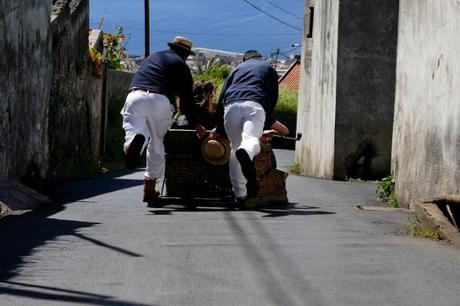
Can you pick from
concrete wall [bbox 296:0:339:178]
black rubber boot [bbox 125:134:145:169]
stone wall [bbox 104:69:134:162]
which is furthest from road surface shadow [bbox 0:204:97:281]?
stone wall [bbox 104:69:134:162]

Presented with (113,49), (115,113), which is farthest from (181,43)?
(113,49)

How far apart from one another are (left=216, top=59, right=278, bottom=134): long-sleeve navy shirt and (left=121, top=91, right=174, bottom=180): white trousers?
65 cm

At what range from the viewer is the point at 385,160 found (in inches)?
660

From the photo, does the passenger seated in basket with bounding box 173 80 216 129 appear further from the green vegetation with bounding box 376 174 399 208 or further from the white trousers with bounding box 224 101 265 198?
the green vegetation with bounding box 376 174 399 208

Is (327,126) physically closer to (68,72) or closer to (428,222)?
(68,72)

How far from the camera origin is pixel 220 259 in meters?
6.72

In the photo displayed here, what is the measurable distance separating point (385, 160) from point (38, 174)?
648 cm

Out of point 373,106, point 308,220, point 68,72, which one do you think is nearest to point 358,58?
point 373,106

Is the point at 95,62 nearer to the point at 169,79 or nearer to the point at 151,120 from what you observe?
the point at 169,79

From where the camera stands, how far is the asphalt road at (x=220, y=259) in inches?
220

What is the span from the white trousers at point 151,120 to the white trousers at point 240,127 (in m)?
0.71

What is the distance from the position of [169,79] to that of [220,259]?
4313 millimetres

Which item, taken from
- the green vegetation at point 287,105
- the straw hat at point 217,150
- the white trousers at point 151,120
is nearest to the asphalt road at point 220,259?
the white trousers at point 151,120

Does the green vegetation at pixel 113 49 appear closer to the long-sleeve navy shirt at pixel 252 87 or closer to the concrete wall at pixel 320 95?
the concrete wall at pixel 320 95
